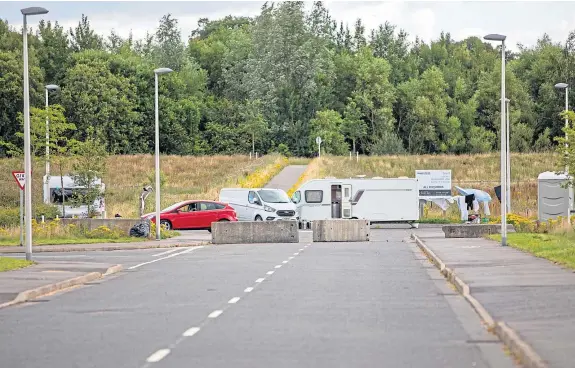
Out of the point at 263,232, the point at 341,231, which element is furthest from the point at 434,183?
the point at 263,232

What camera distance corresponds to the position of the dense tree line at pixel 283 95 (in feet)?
380

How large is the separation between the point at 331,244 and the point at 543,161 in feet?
201

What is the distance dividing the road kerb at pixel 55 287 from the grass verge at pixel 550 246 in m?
11.1

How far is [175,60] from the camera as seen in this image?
14125cm

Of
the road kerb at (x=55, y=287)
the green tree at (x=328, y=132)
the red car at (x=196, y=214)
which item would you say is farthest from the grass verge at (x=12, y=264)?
the green tree at (x=328, y=132)

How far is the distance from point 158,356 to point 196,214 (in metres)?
44.8

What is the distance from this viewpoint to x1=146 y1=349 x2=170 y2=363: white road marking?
40.5 feet

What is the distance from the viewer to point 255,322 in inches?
647

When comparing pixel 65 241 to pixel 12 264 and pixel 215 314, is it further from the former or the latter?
pixel 215 314

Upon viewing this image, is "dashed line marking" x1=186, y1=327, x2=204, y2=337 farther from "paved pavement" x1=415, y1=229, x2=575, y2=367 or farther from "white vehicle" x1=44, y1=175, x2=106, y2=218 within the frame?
"white vehicle" x1=44, y1=175, x2=106, y2=218

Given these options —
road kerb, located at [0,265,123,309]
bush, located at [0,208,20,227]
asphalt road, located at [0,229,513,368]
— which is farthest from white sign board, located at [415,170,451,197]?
road kerb, located at [0,265,123,309]

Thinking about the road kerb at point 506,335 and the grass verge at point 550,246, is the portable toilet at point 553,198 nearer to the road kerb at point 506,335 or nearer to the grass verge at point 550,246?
the grass verge at point 550,246

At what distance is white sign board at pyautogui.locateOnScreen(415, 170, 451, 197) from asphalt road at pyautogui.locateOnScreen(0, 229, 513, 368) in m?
38.4

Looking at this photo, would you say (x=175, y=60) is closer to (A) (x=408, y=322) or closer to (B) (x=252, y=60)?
(B) (x=252, y=60)
